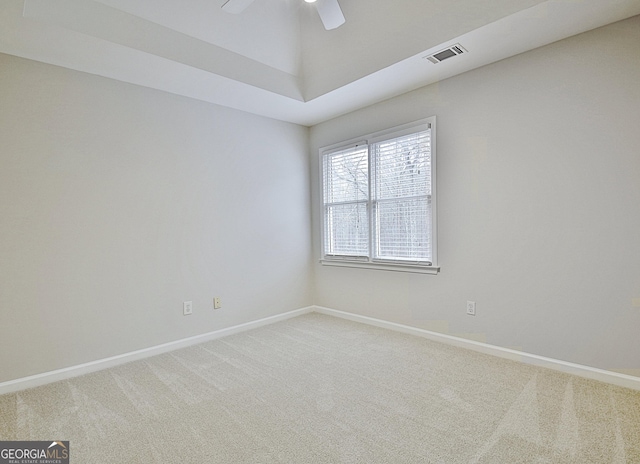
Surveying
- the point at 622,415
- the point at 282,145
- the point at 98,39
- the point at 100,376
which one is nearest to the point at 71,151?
the point at 98,39

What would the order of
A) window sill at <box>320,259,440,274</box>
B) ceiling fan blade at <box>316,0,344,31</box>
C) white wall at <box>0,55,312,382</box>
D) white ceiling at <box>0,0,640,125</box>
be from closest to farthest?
ceiling fan blade at <box>316,0,344,31</box>, white ceiling at <box>0,0,640,125</box>, white wall at <box>0,55,312,382</box>, window sill at <box>320,259,440,274</box>

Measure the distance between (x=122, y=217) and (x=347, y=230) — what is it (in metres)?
2.30

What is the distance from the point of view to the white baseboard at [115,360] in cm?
239

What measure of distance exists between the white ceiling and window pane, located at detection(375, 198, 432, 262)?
1.12 m

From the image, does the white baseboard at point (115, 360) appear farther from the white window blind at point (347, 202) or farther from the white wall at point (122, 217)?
the white window blind at point (347, 202)

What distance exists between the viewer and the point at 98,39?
222 cm

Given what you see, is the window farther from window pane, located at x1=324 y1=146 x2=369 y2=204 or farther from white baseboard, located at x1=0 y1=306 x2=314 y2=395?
white baseboard, located at x1=0 y1=306 x2=314 y2=395

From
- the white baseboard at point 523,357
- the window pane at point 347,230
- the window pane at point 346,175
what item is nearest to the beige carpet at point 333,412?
the white baseboard at point 523,357

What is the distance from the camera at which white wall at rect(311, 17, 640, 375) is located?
2205mm

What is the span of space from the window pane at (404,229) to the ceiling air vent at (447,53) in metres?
1.19

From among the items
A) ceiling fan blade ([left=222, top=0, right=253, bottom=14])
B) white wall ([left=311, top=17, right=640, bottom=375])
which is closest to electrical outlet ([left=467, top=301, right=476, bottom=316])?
white wall ([left=311, top=17, right=640, bottom=375])

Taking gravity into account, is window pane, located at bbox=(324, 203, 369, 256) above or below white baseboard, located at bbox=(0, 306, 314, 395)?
above

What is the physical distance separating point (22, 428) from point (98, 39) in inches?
94.9

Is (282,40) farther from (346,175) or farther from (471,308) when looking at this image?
(471,308)
